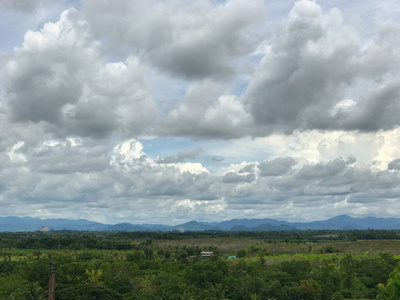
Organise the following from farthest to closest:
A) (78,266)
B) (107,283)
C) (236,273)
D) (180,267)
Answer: (180,267) → (236,273) → (78,266) → (107,283)

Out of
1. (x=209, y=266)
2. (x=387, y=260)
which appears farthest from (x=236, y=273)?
(x=387, y=260)

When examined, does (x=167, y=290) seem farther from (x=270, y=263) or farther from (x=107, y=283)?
(x=270, y=263)

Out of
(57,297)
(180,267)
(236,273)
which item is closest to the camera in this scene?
(57,297)

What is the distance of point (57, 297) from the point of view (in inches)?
3812

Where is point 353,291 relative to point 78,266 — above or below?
below

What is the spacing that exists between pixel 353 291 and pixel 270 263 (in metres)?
44.3

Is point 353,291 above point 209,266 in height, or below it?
below

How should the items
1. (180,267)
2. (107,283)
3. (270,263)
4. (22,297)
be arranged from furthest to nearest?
(270,263), (180,267), (107,283), (22,297)

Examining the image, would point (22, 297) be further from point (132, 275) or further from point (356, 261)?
point (356, 261)

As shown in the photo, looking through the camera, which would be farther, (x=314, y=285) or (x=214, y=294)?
(x=314, y=285)

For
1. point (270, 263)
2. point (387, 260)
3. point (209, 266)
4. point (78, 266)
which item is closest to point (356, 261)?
point (387, 260)

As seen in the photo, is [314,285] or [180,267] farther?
[180,267]

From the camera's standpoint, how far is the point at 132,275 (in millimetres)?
116438

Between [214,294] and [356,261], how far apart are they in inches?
2907
